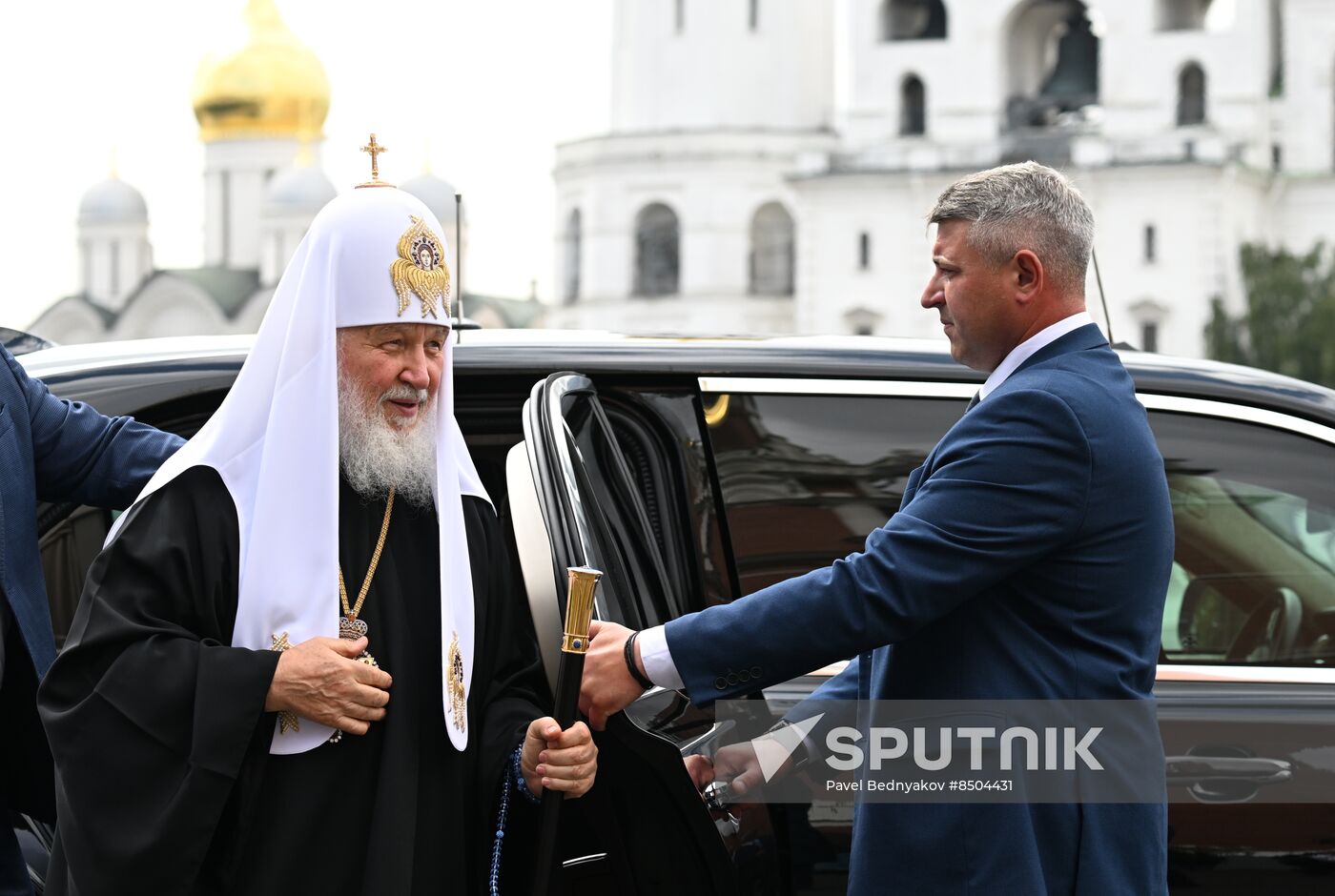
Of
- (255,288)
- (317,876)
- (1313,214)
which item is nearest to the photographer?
(317,876)

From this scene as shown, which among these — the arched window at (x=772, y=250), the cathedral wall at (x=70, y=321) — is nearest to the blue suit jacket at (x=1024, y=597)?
the arched window at (x=772, y=250)

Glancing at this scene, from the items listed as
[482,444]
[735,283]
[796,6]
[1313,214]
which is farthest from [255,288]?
[482,444]

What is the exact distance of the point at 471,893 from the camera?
2.98 metres

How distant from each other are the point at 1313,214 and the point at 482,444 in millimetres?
56356

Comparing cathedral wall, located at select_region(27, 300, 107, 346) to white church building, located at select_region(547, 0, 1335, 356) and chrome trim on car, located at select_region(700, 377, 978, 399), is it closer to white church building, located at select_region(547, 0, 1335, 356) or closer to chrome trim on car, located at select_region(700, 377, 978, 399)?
white church building, located at select_region(547, 0, 1335, 356)

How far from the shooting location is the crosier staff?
8.82 feet

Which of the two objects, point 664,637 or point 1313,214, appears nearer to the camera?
point 664,637

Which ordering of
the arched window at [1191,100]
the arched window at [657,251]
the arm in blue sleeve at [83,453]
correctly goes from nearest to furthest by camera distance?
the arm in blue sleeve at [83,453], the arched window at [1191,100], the arched window at [657,251]

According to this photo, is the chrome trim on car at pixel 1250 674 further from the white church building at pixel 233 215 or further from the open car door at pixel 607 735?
the white church building at pixel 233 215

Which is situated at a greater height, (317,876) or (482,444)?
(482,444)

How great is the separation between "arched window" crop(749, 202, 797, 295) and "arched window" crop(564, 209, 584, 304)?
5418 mm

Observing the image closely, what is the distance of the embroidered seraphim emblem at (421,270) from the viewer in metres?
2.92

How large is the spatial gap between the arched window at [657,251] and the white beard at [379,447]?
6020cm

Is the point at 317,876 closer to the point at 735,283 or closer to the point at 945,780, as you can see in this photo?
the point at 945,780
